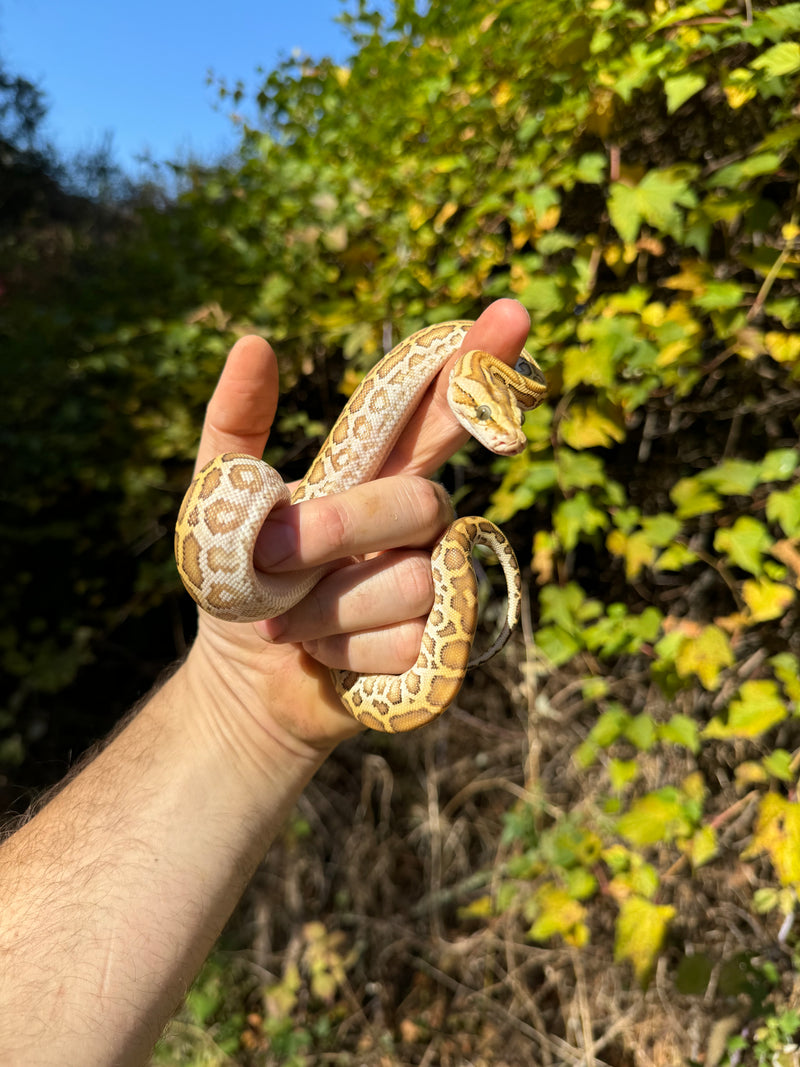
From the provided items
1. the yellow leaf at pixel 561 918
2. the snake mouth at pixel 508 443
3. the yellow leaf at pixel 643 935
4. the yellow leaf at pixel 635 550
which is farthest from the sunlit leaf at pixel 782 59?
the yellow leaf at pixel 561 918

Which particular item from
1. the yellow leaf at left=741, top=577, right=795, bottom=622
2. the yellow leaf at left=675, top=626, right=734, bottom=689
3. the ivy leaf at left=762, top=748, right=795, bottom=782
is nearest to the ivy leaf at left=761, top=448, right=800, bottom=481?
the yellow leaf at left=741, top=577, right=795, bottom=622

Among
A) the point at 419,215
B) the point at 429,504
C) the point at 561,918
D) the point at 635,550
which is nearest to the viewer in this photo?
the point at 429,504

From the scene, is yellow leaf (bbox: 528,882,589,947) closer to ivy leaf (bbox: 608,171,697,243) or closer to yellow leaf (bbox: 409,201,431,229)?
ivy leaf (bbox: 608,171,697,243)

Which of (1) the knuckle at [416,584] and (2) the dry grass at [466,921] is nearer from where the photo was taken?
(1) the knuckle at [416,584]

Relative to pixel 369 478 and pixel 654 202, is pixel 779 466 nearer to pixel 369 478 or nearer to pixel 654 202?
pixel 654 202

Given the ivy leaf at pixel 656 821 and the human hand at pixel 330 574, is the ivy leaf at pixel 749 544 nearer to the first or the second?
the ivy leaf at pixel 656 821

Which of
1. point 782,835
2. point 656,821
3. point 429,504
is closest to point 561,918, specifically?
point 656,821
